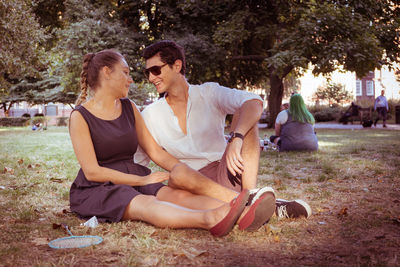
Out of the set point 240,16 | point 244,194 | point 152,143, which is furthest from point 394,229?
point 240,16

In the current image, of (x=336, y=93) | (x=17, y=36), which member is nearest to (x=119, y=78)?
(x=17, y=36)

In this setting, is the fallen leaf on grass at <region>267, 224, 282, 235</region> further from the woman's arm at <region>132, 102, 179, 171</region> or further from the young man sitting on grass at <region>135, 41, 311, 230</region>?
the woman's arm at <region>132, 102, 179, 171</region>

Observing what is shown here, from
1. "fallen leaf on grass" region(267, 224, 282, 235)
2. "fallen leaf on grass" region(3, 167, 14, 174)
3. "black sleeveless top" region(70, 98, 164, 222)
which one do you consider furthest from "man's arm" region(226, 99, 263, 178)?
"fallen leaf on grass" region(3, 167, 14, 174)

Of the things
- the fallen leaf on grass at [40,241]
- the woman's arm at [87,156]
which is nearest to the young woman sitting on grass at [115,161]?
the woman's arm at [87,156]

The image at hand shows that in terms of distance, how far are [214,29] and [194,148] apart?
47.9 feet

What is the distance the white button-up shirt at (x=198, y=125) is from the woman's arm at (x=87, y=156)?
21.6 inches

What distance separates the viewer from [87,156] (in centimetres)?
333

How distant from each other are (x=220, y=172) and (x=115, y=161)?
0.96m

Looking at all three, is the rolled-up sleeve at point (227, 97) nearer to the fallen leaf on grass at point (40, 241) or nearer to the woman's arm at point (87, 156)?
the woman's arm at point (87, 156)

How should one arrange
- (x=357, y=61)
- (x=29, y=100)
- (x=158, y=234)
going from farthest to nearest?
1. (x=29, y=100)
2. (x=357, y=61)
3. (x=158, y=234)

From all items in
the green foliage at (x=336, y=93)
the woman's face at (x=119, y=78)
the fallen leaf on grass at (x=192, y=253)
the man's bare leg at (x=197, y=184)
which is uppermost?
the green foliage at (x=336, y=93)

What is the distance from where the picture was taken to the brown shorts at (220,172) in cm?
348

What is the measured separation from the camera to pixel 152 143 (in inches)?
148

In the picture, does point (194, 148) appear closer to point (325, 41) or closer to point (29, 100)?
point (325, 41)
